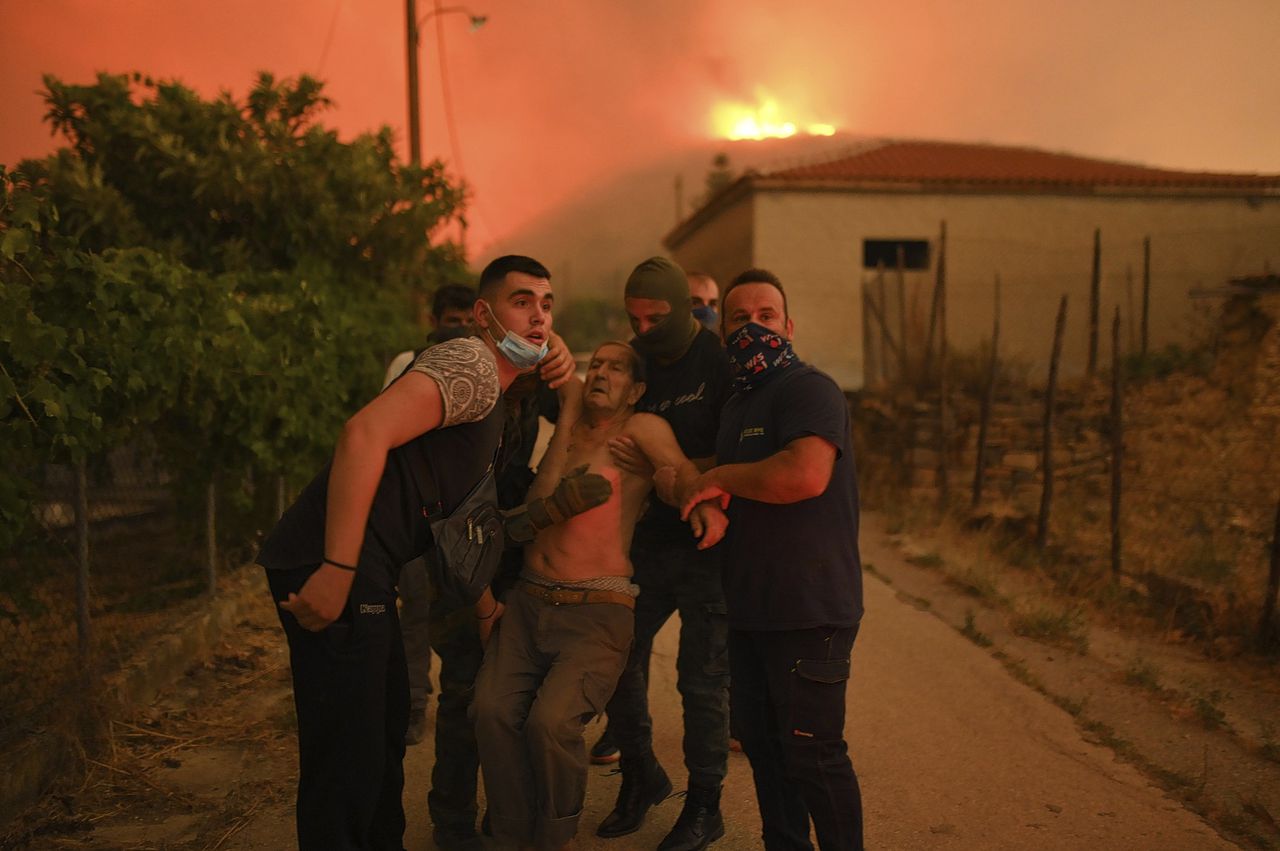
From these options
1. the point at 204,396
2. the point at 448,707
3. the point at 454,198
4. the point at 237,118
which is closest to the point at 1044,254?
the point at 454,198

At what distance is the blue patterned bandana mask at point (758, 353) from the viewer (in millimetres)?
3365

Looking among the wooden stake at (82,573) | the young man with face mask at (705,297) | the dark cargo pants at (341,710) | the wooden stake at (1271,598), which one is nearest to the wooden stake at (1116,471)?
the wooden stake at (1271,598)

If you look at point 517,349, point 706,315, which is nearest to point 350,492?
point 517,349

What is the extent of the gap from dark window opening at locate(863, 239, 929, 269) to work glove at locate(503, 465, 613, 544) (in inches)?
709

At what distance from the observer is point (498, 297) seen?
3252mm

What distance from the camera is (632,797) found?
3.95 metres

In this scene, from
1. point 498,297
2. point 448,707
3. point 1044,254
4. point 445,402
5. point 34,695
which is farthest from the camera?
point 1044,254

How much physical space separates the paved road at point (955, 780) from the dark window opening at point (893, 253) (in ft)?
51.1

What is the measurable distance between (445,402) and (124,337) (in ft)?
8.98

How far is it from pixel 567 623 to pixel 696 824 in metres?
0.94

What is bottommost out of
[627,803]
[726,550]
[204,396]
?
[627,803]

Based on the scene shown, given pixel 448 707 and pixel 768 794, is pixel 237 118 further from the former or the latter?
pixel 768 794

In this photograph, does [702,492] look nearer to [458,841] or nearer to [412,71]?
[458,841]

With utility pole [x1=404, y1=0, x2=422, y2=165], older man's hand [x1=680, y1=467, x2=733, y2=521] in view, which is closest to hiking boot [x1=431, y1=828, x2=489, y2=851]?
older man's hand [x1=680, y1=467, x2=733, y2=521]
